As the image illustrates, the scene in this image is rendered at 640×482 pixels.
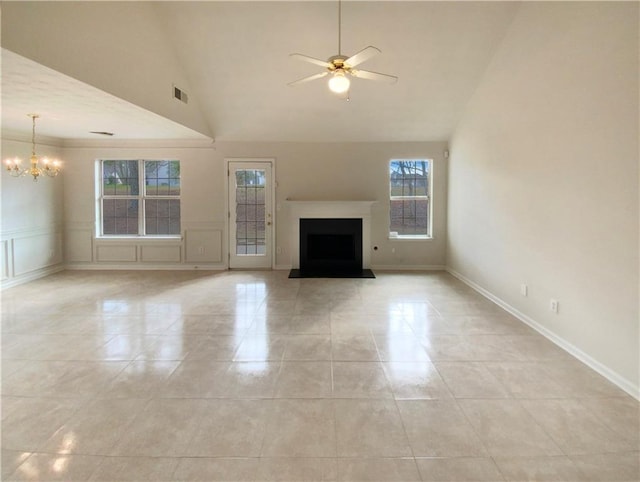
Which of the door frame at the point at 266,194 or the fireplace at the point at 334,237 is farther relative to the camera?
the door frame at the point at 266,194

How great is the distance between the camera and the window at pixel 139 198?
7.30 m

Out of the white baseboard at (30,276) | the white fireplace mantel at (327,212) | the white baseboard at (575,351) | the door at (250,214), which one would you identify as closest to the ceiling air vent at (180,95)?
the door at (250,214)

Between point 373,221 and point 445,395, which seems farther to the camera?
point 373,221

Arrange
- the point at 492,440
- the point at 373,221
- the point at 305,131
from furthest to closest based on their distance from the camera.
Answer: the point at 373,221, the point at 305,131, the point at 492,440

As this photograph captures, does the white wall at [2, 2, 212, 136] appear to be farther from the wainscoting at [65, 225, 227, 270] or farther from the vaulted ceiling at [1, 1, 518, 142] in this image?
the wainscoting at [65, 225, 227, 270]

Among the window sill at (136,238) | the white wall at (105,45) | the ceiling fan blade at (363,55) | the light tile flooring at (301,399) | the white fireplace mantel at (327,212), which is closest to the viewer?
the light tile flooring at (301,399)

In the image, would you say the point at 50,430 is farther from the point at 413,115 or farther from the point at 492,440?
the point at 413,115

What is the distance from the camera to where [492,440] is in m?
2.22

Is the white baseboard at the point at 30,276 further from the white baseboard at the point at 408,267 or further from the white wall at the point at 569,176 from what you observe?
the white wall at the point at 569,176

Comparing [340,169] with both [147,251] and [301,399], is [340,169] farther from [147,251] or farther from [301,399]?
[301,399]

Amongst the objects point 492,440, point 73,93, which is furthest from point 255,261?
point 492,440

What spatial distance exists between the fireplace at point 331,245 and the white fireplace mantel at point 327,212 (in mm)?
86

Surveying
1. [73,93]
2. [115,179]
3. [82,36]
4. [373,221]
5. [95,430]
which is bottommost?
[95,430]

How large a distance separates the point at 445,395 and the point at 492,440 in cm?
52
